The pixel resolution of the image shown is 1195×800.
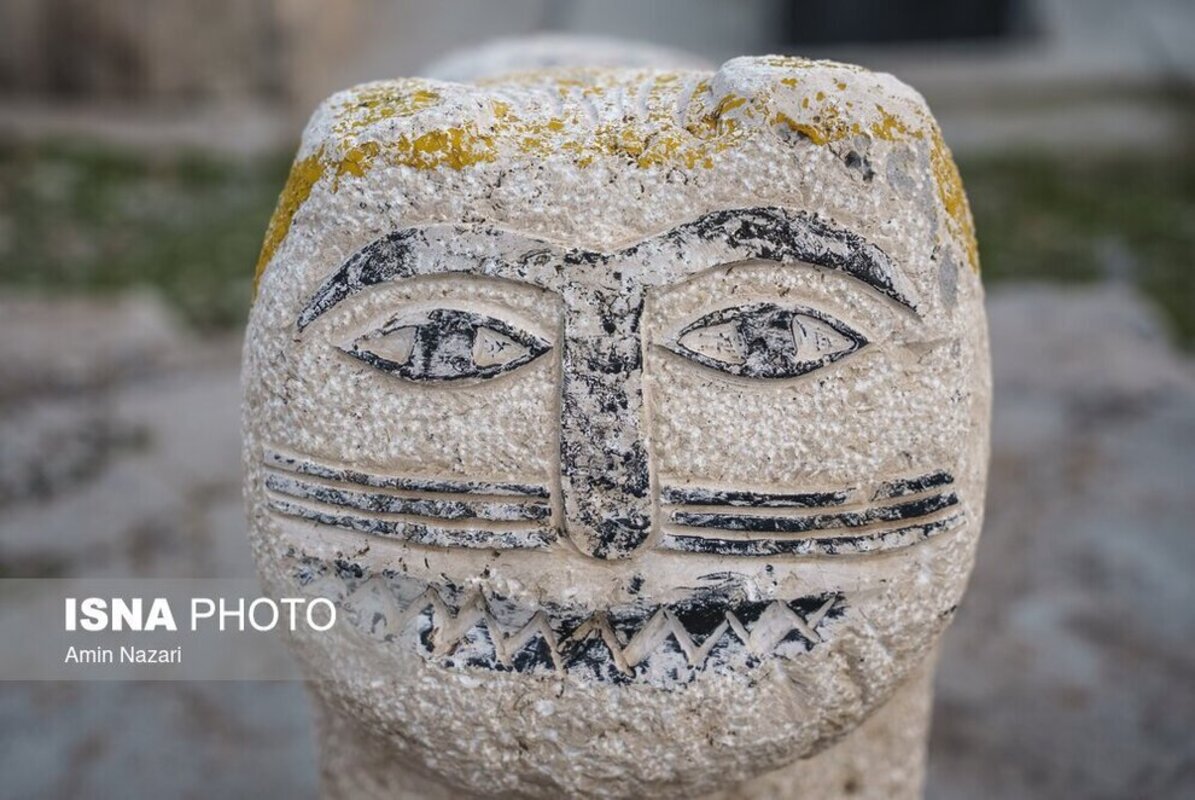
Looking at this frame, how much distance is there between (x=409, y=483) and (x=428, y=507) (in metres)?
0.04

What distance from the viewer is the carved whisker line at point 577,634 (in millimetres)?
1505

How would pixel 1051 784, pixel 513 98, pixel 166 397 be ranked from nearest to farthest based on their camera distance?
pixel 513 98
pixel 1051 784
pixel 166 397

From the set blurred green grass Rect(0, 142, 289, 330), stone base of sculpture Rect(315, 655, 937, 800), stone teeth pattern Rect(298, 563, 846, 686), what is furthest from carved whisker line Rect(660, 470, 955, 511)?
blurred green grass Rect(0, 142, 289, 330)

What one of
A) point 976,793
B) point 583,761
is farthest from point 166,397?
point 583,761

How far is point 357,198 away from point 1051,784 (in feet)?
6.47

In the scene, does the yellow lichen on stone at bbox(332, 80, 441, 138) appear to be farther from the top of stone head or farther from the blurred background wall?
the blurred background wall

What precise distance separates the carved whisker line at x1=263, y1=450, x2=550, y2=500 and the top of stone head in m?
0.23

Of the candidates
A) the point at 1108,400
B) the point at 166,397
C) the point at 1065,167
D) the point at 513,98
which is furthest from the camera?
the point at 1065,167

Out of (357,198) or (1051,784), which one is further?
(1051,784)

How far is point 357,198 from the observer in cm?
150

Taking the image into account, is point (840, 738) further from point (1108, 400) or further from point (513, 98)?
point (1108, 400)

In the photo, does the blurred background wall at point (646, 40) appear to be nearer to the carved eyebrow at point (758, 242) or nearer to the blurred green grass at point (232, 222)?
the blurred green grass at point (232, 222)

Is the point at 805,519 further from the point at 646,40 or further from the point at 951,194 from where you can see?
the point at 646,40

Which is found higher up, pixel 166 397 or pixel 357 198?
pixel 357 198
